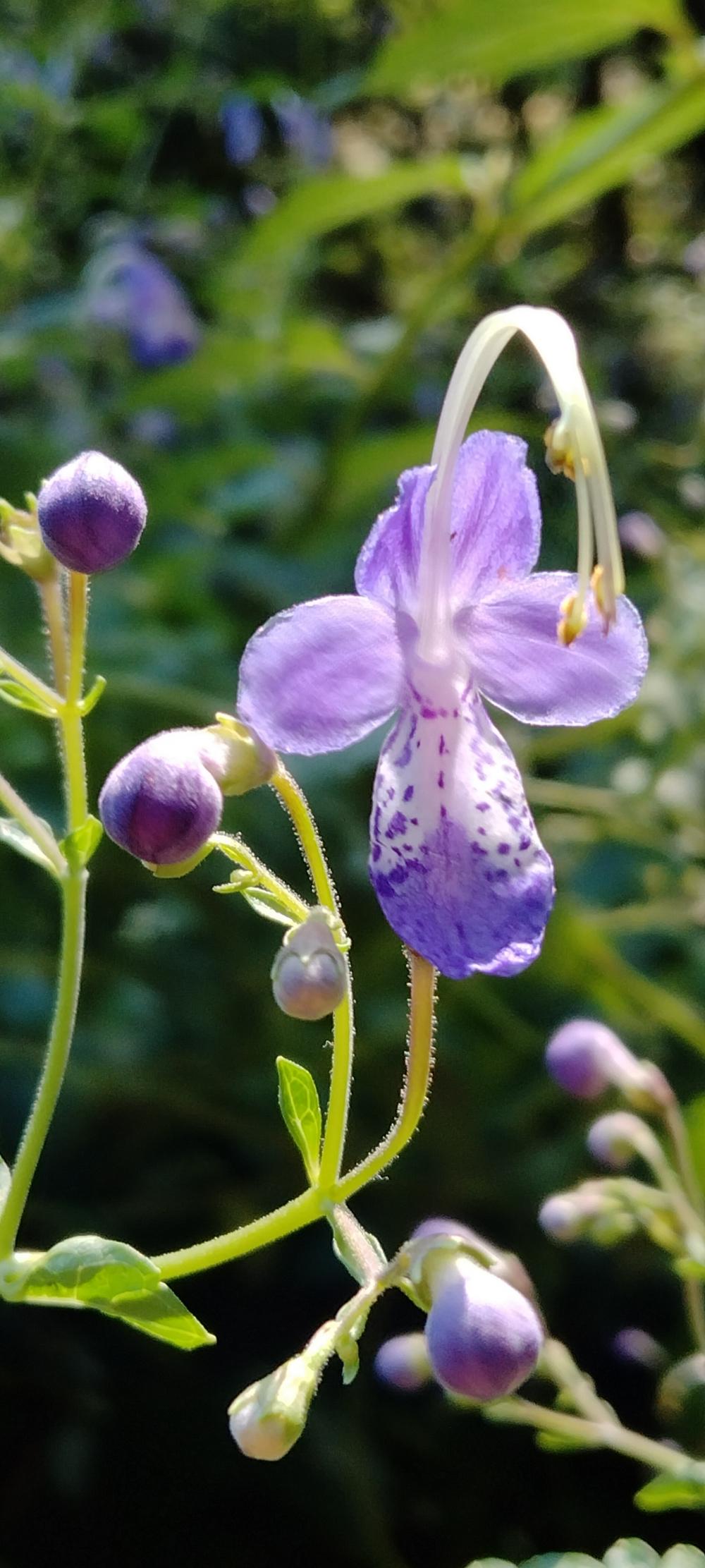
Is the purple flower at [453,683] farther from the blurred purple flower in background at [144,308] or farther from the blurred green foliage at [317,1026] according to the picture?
the blurred purple flower in background at [144,308]

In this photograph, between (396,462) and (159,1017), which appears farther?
(396,462)

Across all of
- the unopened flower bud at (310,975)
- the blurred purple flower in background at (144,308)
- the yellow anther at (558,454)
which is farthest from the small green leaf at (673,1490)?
the blurred purple flower in background at (144,308)

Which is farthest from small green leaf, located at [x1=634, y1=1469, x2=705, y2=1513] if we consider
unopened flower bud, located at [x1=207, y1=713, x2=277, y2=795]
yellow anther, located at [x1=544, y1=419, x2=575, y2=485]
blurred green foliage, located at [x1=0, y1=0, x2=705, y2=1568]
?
blurred green foliage, located at [x1=0, y1=0, x2=705, y2=1568]

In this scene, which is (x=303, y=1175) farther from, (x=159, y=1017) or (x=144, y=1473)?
(x=144, y=1473)

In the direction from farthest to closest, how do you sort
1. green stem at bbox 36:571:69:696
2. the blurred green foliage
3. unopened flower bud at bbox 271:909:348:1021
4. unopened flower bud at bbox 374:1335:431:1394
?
1. the blurred green foliage
2. unopened flower bud at bbox 374:1335:431:1394
3. green stem at bbox 36:571:69:696
4. unopened flower bud at bbox 271:909:348:1021

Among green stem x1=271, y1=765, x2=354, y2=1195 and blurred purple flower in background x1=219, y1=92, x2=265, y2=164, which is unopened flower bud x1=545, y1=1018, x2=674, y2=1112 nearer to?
→ green stem x1=271, y1=765, x2=354, y2=1195

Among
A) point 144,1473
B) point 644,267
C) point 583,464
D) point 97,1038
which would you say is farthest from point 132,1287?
point 644,267
